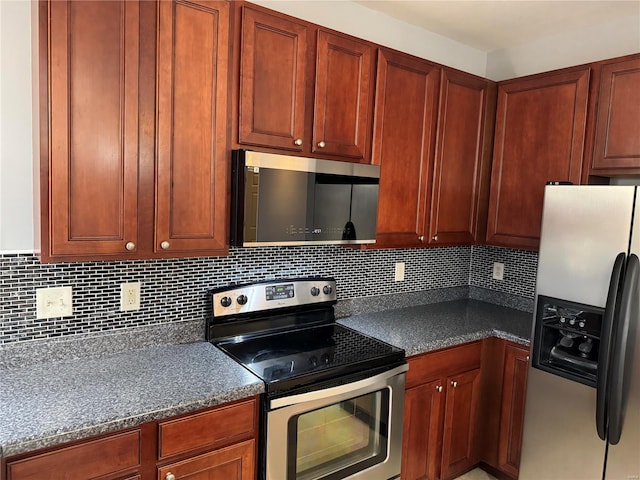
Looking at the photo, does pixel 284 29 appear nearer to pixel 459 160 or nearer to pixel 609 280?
pixel 459 160

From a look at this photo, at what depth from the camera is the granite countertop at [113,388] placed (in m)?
1.26

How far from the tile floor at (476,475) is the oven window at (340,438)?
2.63ft

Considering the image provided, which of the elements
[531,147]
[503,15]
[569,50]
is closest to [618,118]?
[531,147]

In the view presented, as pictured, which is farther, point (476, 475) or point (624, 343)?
point (476, 475)

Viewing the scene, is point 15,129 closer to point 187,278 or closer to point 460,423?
point 187,278

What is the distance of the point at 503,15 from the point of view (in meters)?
2.42

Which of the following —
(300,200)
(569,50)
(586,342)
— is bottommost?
(586,342)

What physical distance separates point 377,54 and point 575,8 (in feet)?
3.57

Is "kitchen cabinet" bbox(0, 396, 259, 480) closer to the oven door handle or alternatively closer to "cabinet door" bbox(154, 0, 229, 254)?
the oven door handle

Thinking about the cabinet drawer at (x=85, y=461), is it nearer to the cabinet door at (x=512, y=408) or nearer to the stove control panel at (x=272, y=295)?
the stove control panel at (x=272, y=295)

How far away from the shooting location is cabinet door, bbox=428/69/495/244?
2.45 m

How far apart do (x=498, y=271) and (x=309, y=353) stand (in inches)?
64.9

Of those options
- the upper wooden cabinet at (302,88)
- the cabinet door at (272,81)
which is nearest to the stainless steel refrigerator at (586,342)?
the upper wooden cabinet at (302,88)

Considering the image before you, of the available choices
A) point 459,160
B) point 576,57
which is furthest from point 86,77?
point 576,57
